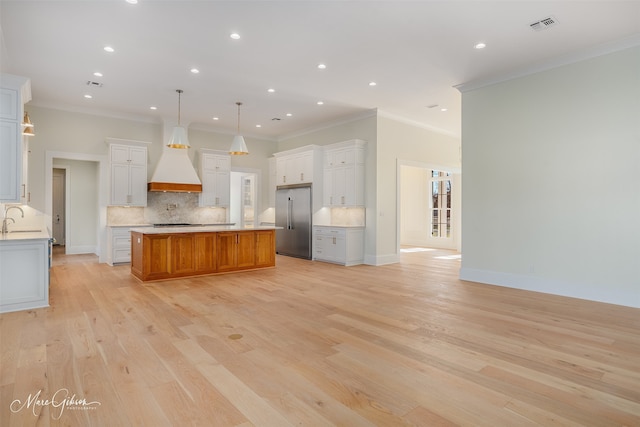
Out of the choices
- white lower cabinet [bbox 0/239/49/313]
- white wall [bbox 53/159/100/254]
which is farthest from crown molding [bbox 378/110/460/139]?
white wall [bbox 53/159/100/254]

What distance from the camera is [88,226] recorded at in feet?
31.2

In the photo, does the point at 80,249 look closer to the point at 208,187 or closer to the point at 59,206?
the point at 59,206

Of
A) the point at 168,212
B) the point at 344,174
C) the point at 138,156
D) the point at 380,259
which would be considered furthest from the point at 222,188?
the point at 380,259

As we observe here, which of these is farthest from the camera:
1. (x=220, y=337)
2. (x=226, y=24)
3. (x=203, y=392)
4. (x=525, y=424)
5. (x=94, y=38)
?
(x=94, y=38)

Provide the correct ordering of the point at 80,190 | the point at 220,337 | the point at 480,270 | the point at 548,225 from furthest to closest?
the point at 80,190
the point at 480,270
the point at 548,225
the point at 220,337

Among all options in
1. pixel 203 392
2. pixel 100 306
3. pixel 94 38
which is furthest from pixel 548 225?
pixel 94 38

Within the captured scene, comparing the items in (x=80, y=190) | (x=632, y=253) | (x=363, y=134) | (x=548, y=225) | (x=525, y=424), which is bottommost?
(x=525, y=424)

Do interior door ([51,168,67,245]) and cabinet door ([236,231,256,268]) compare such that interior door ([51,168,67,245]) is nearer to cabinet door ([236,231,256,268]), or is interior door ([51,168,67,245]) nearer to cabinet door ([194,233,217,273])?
cabinet door ([194,233,217,273])

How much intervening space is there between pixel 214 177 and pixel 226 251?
305cm

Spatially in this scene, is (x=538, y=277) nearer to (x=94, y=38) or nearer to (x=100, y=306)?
(x=100, y=306)

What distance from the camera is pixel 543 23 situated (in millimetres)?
3977

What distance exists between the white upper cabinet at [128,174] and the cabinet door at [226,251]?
2.73 meters

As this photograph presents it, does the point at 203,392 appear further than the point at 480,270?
No

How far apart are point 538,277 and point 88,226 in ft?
34.8
